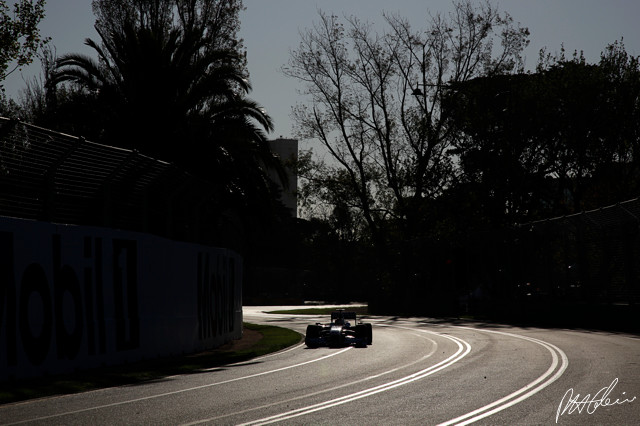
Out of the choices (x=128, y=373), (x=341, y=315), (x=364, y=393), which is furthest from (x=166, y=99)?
(x=364, y=393)

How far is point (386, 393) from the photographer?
11.3 metres

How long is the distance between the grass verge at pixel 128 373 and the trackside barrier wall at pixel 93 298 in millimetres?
321

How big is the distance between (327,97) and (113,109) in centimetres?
3205

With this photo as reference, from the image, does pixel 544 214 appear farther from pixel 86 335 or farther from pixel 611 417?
pixel 611 417

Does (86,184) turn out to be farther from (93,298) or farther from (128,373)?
(128,373)

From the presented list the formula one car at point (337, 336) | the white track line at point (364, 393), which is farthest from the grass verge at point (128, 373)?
the white track line at point (364, 393)

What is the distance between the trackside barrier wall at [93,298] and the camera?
44.4 ft

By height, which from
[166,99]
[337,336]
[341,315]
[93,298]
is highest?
[166,99]
